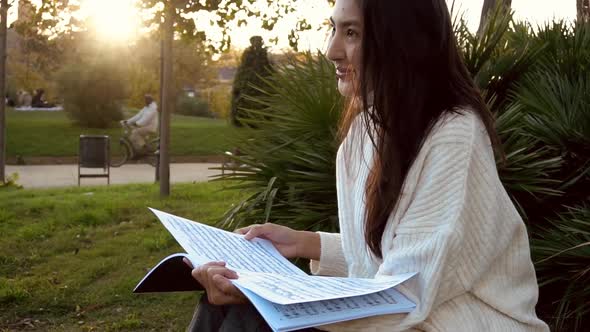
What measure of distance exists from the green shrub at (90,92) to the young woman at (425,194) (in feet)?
73.2

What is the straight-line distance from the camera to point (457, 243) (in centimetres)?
155

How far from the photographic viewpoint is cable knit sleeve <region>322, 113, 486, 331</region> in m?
1.55

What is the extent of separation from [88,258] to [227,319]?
14.4 ft

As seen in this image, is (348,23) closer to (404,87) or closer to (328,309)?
(404,87)

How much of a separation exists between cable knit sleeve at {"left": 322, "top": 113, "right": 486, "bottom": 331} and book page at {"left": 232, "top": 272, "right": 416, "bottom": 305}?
0.12 ft

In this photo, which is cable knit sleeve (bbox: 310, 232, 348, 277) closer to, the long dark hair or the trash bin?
the long dark hair

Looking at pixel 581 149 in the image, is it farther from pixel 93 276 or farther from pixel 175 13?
pixel 175 13

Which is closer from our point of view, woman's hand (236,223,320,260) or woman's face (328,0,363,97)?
woman's face (328,0,363,97)

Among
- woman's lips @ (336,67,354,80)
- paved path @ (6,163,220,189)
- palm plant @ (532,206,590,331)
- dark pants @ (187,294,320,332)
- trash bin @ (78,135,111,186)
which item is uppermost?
woman's lips @ (336,67,354,80)

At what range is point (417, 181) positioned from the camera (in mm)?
1622

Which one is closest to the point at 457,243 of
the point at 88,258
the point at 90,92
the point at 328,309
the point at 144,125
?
the point at 328,309

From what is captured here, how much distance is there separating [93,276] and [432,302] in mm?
4158

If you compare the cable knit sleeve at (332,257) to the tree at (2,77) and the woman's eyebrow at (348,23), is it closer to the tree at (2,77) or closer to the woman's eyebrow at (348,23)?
the woman's eyebrow at (348,23)

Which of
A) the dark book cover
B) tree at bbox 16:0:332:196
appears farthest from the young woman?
tree at bbox 16:0:332:196
